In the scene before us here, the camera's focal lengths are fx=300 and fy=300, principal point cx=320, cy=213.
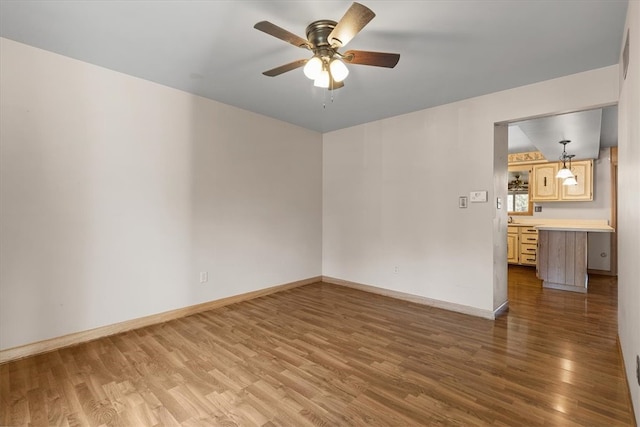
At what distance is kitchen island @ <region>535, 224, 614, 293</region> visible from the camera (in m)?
4.54

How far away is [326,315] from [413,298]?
134 cm

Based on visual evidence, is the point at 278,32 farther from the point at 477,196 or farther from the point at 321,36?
the point at 477,196

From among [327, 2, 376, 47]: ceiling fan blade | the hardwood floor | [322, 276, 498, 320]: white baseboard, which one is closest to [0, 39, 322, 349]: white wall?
the hardwood floor

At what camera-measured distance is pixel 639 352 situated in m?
1.60

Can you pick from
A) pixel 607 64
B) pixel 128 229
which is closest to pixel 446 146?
pixel 607 64

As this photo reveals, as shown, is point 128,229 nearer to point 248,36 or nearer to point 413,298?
point 248,36

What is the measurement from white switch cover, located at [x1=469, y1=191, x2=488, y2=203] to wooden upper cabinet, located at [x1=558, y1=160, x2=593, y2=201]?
421 centimetres

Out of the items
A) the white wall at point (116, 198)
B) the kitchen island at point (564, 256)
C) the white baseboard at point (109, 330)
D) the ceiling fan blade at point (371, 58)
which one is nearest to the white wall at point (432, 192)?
the white wall at point (116, 198)

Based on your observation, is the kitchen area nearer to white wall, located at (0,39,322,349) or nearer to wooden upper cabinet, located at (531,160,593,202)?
wooden upper cabinet, located at (531,160,593,202)

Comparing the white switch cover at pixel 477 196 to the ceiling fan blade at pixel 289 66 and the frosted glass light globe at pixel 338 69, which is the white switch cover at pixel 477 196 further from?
the ceiling fan blade at pixel 289 66

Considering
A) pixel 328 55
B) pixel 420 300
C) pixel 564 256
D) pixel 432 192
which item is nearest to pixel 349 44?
pixel 328 55

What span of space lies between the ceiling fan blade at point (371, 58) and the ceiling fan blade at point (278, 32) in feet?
1.01

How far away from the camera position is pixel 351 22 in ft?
5.90

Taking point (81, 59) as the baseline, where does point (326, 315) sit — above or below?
below
